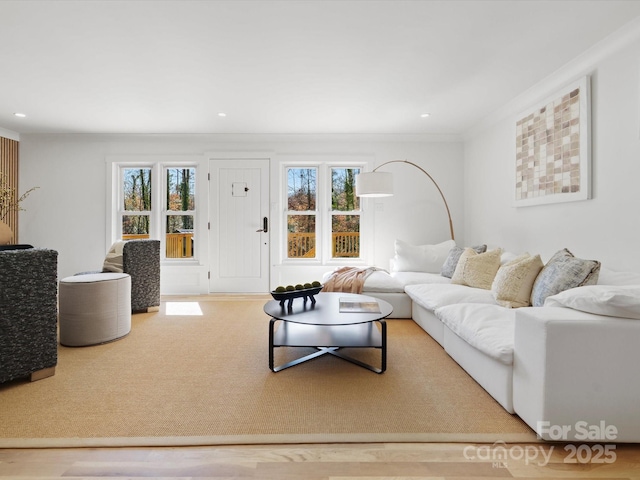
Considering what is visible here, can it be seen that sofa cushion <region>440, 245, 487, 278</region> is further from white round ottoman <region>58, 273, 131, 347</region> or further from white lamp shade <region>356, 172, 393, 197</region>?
white round ottoman <region>58, 273, 131, 347</region>

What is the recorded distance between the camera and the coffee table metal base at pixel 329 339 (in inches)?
92.5

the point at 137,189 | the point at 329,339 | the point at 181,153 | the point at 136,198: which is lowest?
the point at 329,339

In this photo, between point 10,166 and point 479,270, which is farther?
point 10,166

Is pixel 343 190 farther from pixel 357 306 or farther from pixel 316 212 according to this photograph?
pixel 357 306

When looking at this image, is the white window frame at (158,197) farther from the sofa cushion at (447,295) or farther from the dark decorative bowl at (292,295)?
the sofa cushion at (447,295)

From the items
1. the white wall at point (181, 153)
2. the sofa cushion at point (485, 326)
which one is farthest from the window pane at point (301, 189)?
the sofa cushion at point (485, 326)

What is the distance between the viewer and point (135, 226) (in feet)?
17.3

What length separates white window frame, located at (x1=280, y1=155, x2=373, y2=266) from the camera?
5.19 m

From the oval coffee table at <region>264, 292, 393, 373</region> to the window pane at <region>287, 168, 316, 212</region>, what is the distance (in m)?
2.64

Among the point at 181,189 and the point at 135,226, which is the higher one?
the point at 181,189

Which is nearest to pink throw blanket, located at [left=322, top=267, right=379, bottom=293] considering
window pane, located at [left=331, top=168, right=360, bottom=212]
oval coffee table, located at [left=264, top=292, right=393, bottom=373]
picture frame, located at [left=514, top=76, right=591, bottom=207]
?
oval coffee table, located at [left=264, top=292, right=393, bottom=373]

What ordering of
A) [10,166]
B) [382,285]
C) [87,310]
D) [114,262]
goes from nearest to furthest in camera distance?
[87,310] < [114,262] < [382,285] < [10,166]

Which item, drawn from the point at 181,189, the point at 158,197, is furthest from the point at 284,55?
the point at 158,197

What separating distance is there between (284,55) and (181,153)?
3081mm
